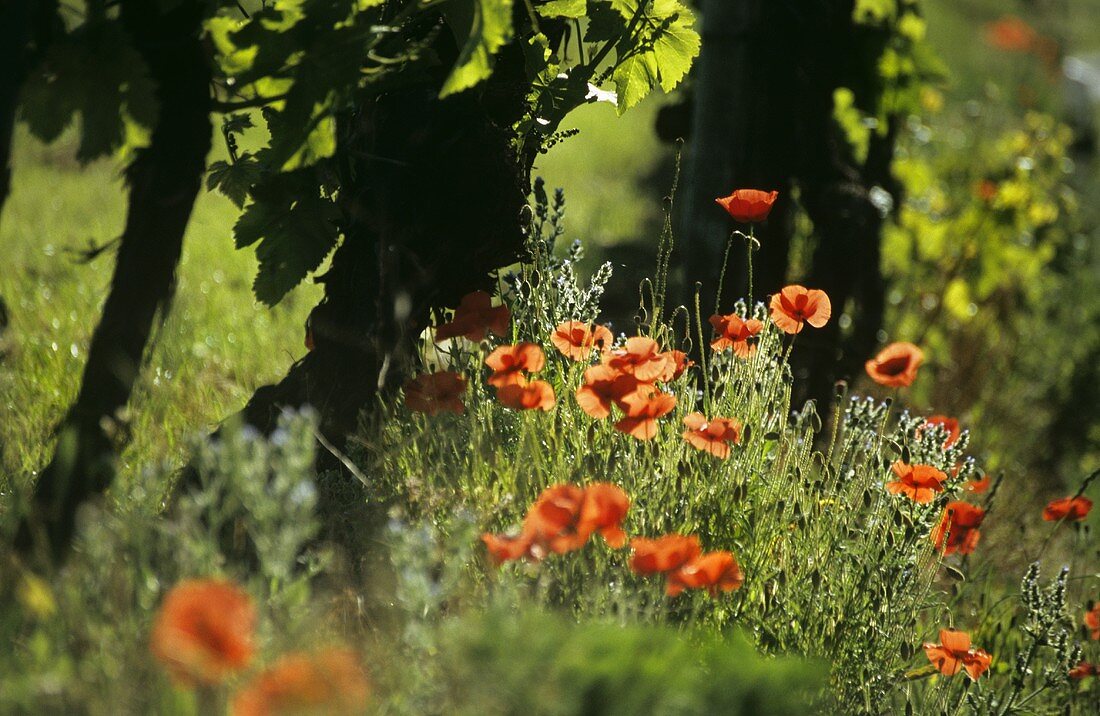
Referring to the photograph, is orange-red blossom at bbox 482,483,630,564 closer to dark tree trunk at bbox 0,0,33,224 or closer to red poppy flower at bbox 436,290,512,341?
red poppy flower at bbox 436,290,512,341

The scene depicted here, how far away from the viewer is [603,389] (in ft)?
6.61

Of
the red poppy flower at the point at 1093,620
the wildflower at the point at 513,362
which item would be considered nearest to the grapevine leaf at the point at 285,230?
the wildflower at the point at 513,362

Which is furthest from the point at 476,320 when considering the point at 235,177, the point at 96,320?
the point at 96,320

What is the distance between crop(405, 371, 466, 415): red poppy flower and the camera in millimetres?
2213

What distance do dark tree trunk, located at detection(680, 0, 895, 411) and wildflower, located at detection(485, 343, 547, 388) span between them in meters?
1.26

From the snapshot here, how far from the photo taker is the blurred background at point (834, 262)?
10.7 feet

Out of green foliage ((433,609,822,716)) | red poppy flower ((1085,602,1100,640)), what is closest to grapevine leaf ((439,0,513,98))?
green foliage ((433,609,822,716))

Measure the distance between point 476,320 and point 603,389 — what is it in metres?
0.46

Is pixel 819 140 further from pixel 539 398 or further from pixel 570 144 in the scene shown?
pixel 570 144

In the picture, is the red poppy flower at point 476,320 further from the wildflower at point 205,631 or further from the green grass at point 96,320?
the wildflower at point 205,631

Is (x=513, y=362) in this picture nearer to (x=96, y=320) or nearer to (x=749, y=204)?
(x=749, y=204)

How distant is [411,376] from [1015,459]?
2.64m

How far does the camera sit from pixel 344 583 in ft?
6.74

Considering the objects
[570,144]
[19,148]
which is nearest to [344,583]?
[19,148]
